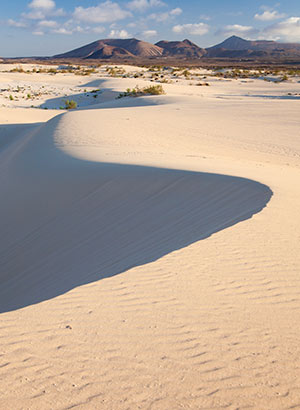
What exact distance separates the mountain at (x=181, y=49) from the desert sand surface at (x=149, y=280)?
→ 138 m

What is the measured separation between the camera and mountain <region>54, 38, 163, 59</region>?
126494mm

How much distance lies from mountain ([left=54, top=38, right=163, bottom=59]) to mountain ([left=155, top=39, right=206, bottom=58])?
3.98 m

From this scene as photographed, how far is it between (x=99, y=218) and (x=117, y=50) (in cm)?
13442

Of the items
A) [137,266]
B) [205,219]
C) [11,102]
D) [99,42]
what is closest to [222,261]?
[137,266]

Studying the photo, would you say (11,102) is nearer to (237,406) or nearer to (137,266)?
(137,266)

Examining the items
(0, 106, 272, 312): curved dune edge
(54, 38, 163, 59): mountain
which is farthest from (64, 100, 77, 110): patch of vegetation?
(54, 38, 163, 59): mountain

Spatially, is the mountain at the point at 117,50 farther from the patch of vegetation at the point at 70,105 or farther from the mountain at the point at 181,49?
the patch of vegetation at the point at 70,105

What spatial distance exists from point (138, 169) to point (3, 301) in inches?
155

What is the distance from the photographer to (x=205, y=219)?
5.84 metres

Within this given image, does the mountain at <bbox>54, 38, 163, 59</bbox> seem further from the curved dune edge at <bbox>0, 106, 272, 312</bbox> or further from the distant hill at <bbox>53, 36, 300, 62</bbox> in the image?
the curved dune edge at <bbox>0, 106, 272, 312</bbox>

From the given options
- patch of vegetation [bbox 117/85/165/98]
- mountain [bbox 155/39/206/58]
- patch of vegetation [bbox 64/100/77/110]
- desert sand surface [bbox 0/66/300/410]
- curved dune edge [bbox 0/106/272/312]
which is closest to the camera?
desert sand surface [bbox 0/66/300/410]

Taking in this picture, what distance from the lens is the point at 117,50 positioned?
429 ft

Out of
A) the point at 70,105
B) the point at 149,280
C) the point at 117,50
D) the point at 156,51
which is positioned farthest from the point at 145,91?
the point at 156,51

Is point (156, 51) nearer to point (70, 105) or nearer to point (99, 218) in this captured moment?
point (70, 105)
